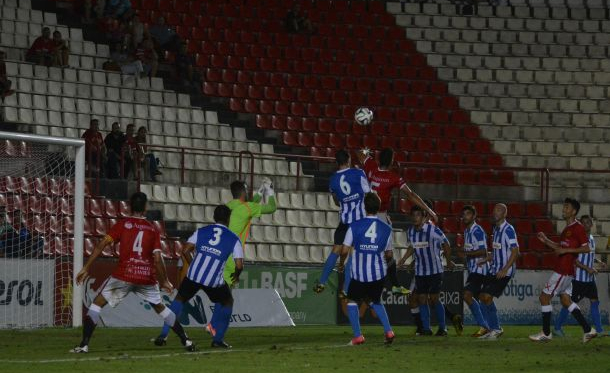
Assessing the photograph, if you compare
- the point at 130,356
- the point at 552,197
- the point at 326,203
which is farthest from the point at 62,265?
the point at 552,197

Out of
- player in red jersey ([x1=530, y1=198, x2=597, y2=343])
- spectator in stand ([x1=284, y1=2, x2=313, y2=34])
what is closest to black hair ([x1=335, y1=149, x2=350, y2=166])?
player in red jersey ([x1=530, y1=198, x2=597, y2=343])

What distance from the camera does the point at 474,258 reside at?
19.0m

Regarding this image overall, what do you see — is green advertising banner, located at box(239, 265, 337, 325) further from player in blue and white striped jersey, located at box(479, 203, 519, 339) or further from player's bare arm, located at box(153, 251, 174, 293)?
player's bare arm, located at box(153, 251, 174, 293)

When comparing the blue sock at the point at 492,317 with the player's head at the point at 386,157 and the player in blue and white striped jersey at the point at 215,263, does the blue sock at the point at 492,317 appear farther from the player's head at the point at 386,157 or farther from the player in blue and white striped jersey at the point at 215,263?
the player in blue and white striped jersey at the point at 215,263

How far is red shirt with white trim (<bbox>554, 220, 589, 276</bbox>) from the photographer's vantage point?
17.8 meters

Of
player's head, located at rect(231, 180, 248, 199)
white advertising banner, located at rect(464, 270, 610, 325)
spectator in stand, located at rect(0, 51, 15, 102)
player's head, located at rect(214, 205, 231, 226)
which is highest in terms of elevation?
spectator in stand, located at rect(0, 51, 15, 102)

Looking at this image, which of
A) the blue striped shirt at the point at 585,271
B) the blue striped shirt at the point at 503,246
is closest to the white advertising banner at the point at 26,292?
the blue striped shirt at the point at 503,246

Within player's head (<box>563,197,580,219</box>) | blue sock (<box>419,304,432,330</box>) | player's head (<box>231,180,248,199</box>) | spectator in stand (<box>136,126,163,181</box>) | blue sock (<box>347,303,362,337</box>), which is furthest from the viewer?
A: spectator in stand (<box>136,126,163,181</box>)

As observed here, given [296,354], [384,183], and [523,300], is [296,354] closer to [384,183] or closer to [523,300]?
[384,183]

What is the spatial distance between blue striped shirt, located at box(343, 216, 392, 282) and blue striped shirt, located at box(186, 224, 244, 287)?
1489 mm

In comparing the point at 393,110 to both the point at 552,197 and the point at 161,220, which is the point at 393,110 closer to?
the point at 552,197

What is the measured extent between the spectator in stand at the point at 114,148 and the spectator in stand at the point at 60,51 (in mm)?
3502

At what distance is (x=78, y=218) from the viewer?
1975cm

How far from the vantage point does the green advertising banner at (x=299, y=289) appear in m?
23.2
